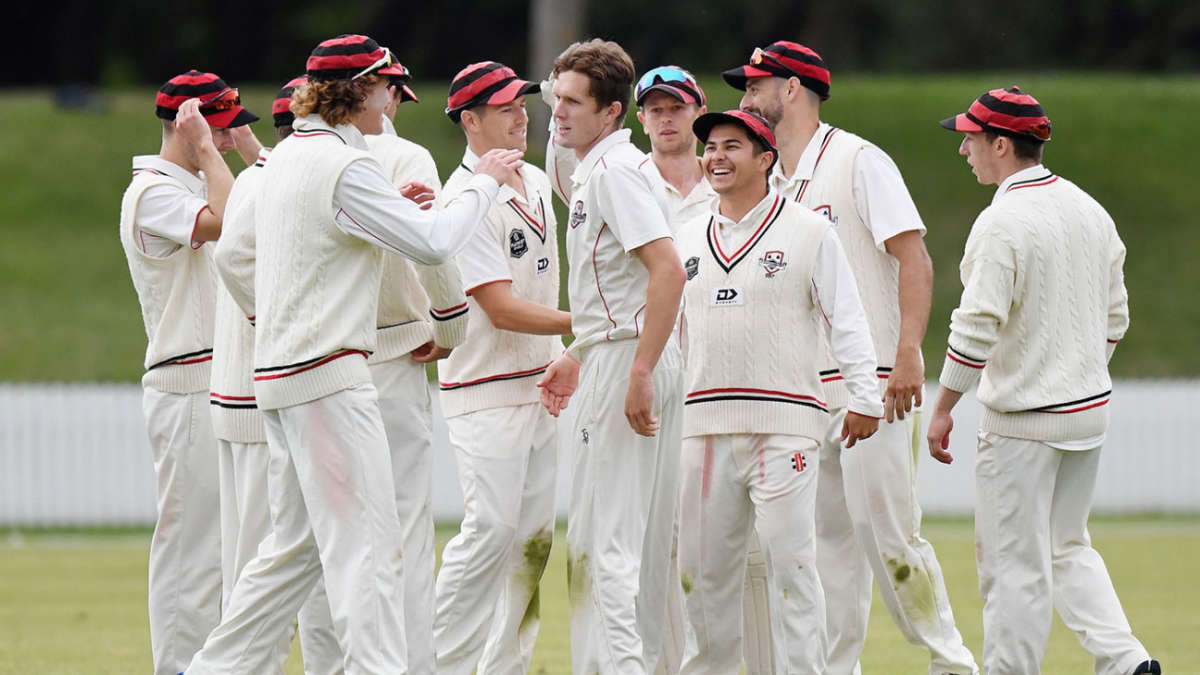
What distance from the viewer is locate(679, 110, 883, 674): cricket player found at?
621 centimetres

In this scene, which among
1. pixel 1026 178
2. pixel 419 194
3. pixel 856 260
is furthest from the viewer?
pixel 856 260

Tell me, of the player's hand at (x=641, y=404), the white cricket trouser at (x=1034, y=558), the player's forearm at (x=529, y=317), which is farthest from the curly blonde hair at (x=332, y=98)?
the white cricket trouser at (x=1034, y=558)

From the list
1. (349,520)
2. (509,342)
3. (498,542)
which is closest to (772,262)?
(509,342)

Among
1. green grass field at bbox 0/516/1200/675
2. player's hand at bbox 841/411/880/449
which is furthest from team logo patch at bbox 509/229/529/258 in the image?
green grass field at bbox 0/516/1200/675

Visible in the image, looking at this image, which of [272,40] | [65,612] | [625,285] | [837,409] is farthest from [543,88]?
[272,40]

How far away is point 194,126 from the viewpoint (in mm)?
6477

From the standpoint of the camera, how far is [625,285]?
627cm

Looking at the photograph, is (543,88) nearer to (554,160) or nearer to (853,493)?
(554,160)

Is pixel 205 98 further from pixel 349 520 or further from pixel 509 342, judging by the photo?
pixel 349 520

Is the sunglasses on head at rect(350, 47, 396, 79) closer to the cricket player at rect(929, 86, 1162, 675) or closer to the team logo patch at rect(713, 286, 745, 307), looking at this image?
the team logo patch at rect(713, 286, 745, 307)

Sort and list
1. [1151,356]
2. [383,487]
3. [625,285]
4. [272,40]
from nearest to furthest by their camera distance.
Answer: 1. [383,487]
2. [625,285]
3. [1151,356]
4. [272,40]

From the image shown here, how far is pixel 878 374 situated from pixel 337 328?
8.02 ft

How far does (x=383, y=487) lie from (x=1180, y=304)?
19003 millimetres

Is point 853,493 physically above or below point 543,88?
below
